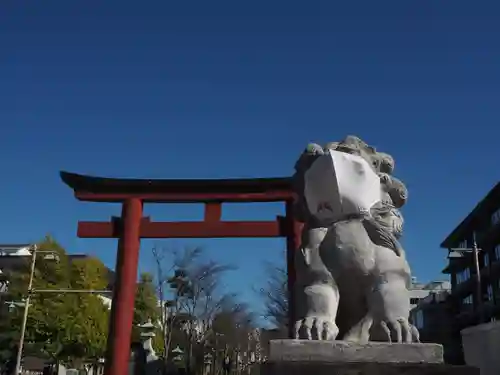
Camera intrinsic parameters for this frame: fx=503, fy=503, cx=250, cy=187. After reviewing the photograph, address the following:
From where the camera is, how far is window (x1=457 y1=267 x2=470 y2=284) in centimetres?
3470

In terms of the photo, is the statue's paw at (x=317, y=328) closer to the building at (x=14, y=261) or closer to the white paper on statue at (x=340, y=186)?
the white paper on statue at (x=340, y=186)

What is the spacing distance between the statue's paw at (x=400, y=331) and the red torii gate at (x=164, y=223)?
9.50m

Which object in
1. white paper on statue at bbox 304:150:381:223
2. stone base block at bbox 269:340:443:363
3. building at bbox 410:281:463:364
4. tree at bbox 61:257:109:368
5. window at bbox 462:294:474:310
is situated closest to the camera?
→ stone base block at bbox 269:340:443:363

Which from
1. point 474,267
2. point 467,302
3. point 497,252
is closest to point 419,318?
point 467,302

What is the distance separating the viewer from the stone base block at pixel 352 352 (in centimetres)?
264

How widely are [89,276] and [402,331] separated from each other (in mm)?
22368

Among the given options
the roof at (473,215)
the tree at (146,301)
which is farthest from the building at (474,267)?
the tree at (146,301)

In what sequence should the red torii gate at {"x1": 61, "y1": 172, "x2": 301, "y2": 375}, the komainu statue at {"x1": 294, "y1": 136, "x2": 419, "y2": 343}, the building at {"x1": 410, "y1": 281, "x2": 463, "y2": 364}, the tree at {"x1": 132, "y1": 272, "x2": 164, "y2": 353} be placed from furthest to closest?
1. the building at {"x1": 410, "y1": 281, "x2": 463, "y2": 364}
2. the tree at {"x1": 132, "y1": 272, "x2": 164, "y2": 353}
3. the red torii gate at {"x1": 61, "y1": 172, "x2": 301, "y2": 375}
4. the komainu statue at {"x1": 294, "y1": 136, "x2": 419, "y2": 343}

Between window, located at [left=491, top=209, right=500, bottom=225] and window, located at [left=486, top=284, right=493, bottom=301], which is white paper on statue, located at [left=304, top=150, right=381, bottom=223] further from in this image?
window, located at [left=486, top=284, right=493, bottom=301]

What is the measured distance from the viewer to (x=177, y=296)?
20938mm

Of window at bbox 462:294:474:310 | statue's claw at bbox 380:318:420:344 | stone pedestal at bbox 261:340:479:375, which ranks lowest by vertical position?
stone pedestal at bbox 261:340:479:375

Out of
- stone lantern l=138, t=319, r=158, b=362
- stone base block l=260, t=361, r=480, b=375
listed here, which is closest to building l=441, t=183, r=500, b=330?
stone lantern l=138, t=319, r=158, b=362

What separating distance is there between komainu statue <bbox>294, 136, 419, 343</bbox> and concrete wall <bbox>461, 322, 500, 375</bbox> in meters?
1.84

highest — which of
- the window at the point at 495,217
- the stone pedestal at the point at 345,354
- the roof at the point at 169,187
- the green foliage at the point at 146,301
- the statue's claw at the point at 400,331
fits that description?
the window at the point at 495,217
